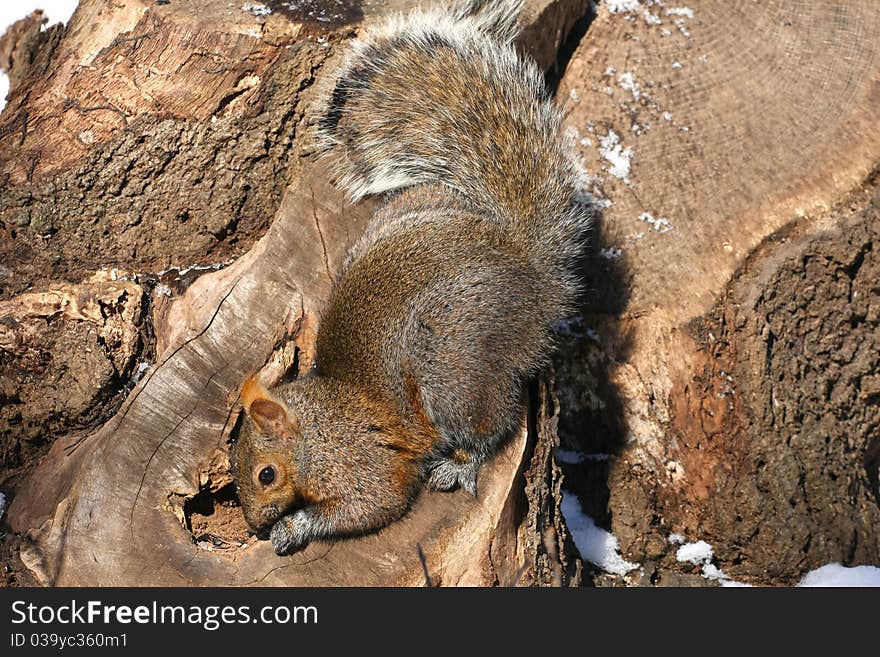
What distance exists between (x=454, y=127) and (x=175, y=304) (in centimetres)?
99

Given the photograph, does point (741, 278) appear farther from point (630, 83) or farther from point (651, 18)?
point (651, 18)

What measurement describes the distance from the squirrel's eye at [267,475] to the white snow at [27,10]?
80.1 inches

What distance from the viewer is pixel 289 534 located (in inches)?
85.3

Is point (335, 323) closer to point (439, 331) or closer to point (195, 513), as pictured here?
point (439, 331)

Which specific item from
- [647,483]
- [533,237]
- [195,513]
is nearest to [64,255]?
[195,513]

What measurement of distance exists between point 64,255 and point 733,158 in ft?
7.22

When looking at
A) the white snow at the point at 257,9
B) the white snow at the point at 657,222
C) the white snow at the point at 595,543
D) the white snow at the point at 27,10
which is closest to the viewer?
the white snow at the point at 257,9

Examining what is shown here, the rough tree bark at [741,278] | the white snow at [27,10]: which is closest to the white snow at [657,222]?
the rough tree bark at [741,278]

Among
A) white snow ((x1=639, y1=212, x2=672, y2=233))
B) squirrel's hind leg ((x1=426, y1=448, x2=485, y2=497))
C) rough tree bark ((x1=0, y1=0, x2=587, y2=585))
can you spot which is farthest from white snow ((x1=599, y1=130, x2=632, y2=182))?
squirrel's hind leg ((x1=426, y1=448, x2=485, y2=497))

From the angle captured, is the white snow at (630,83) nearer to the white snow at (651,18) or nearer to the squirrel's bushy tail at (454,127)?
the white snow at (651,18)

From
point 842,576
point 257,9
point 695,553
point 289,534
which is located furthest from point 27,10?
point 842,576

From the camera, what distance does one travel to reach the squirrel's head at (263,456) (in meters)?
2.20
